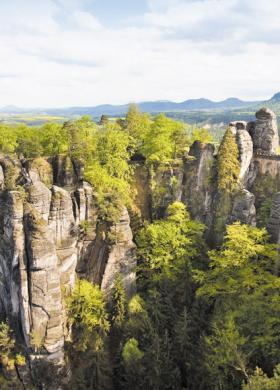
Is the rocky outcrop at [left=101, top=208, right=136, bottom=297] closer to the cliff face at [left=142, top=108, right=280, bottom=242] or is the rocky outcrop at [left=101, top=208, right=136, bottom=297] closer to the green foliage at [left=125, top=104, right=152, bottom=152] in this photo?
the cliff face at [left=142, top=108, right=280, bottom=242]

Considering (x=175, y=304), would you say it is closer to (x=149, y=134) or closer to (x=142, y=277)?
(x=142, y=277)

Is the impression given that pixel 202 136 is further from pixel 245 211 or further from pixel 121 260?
pixel 121 260

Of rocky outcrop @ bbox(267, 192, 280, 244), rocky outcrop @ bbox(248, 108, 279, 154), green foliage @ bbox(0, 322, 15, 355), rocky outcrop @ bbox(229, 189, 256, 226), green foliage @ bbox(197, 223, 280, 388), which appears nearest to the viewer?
green foliage @ bbox(197, 223, 280, 388)

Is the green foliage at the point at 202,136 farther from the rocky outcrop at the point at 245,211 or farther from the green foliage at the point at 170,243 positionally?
the green foliage at the point at 170,243

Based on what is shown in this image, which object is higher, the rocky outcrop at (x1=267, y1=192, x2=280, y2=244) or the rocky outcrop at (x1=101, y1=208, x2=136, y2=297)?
the rocky outcrop at (x1=267, y1=192, x2=280, y2=244)

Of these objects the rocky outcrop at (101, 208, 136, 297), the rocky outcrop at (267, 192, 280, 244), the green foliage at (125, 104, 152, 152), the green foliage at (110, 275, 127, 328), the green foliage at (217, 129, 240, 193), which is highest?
the green foliage at (125, 104, 152, 152)

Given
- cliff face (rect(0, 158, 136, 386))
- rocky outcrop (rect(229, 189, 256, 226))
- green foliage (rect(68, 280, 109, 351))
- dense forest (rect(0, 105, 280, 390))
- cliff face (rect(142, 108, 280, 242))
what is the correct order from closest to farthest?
dense forest (rect(0, 105, 280, 390)) → cliff face (rect(0, 158, 136, 386)) → green foliage (rect(68, 280, 109, 351)) → rocky outcrop (rect(229, 189, 256, 226)) → cliff face (rect(142, 108, 280, 242))

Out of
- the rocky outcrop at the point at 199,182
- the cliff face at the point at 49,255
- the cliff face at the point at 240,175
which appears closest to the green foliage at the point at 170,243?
the cliff face at the point at 49,255

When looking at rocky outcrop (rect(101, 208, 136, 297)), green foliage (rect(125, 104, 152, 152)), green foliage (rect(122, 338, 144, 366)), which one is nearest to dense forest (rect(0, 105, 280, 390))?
green foliage (rect(122, 338, 144, 366))
